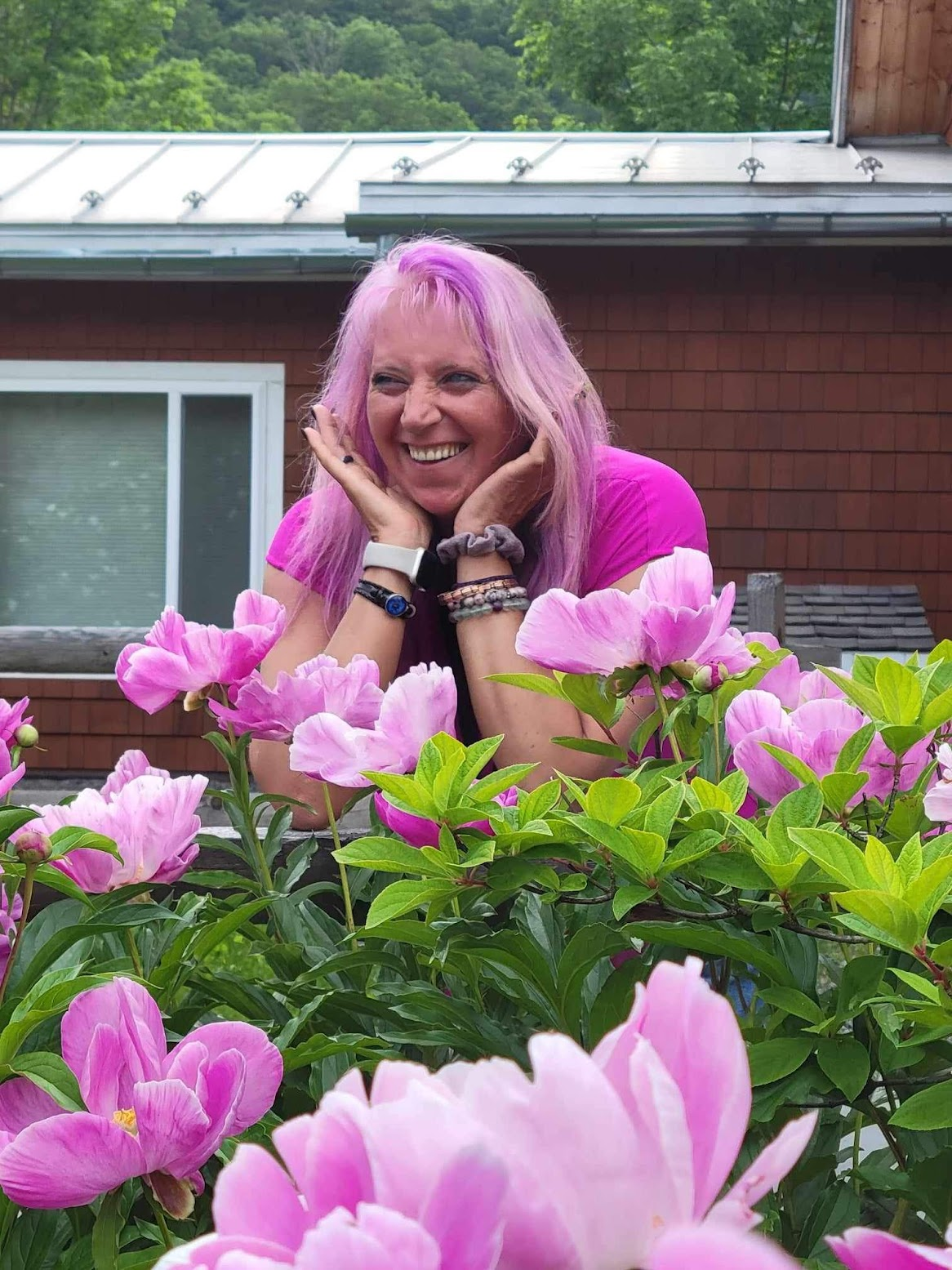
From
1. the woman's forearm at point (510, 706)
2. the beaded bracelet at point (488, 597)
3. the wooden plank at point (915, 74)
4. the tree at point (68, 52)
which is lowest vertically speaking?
the woman's forearm at point (510, 706)

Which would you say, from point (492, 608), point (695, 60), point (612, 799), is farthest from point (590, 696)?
point (695, 60)

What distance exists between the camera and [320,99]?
40.8 metres

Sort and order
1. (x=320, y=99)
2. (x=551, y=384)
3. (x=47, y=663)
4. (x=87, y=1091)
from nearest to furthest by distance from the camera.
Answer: (x=87, y=1091), (x=551, y=384), (x=47, y=663), (x=320, y=99)

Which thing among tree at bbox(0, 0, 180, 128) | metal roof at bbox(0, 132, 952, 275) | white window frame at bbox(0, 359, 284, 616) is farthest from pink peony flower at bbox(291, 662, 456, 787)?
tree at bbox(0, 0, 180, 128)

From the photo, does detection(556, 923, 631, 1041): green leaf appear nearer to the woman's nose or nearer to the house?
the woman's nose

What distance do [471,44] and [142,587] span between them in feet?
123

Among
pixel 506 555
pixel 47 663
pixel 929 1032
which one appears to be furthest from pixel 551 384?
pixel 47 663

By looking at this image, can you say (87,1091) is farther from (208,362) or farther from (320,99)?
(320,99)

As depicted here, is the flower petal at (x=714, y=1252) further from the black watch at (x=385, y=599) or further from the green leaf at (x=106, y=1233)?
the black watch at (x=385, y=599)

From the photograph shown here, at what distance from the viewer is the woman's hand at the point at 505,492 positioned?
2.06 metres

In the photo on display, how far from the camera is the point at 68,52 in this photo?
26.6m

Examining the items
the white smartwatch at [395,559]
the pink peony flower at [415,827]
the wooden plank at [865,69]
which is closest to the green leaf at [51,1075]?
the pink peony flower at [415,827]

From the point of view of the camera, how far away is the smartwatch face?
6.98ft

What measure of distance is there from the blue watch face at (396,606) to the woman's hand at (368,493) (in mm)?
116
